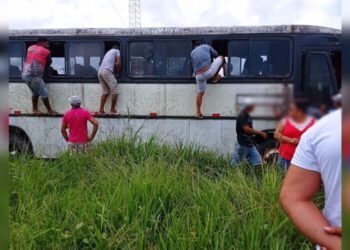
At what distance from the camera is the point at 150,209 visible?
2719 millimetres

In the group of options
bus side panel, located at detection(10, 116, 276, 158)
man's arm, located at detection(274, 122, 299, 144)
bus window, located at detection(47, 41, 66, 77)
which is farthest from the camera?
bus window, located at detection(47, 41, 66, 77)

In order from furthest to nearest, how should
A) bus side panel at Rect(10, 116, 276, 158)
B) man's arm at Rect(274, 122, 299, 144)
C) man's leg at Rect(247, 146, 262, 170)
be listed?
bus side panel at Rect(10, 116, 276, 158) → man's leg at Rect(247, 146, 262, 170) → man's arm at Rect(274, 122, 299, 144)

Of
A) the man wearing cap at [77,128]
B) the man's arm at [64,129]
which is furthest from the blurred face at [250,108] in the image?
the man's arm at [64,129]

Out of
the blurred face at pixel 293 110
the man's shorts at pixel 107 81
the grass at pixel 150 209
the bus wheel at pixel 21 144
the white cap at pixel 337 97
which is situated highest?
the man's shorts at pixel 107 81

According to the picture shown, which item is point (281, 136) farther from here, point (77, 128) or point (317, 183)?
point (77, 128)

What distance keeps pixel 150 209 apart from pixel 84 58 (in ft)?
12.6

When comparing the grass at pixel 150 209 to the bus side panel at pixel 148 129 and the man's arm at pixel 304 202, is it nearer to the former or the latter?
the man's arm at pixel 304 202

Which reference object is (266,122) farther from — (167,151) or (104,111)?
(104,111)

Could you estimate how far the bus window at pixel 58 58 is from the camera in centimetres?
549

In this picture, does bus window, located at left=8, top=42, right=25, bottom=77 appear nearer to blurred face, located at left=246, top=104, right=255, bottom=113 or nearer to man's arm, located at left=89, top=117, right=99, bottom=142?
blurred face, located at left=246, top=104, right=255, bottom=113

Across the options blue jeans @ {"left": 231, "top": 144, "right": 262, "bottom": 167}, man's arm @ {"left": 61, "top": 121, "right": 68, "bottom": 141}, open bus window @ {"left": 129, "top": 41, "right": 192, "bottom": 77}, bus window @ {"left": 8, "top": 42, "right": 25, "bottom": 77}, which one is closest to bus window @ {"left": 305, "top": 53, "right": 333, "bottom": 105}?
bus window @ {"left": 8, "top": 42, "right": 25, "bottom": 77}

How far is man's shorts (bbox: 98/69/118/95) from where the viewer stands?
18.2 ft

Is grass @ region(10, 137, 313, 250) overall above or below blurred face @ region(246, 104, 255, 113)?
below

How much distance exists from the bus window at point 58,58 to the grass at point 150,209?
220 cm
